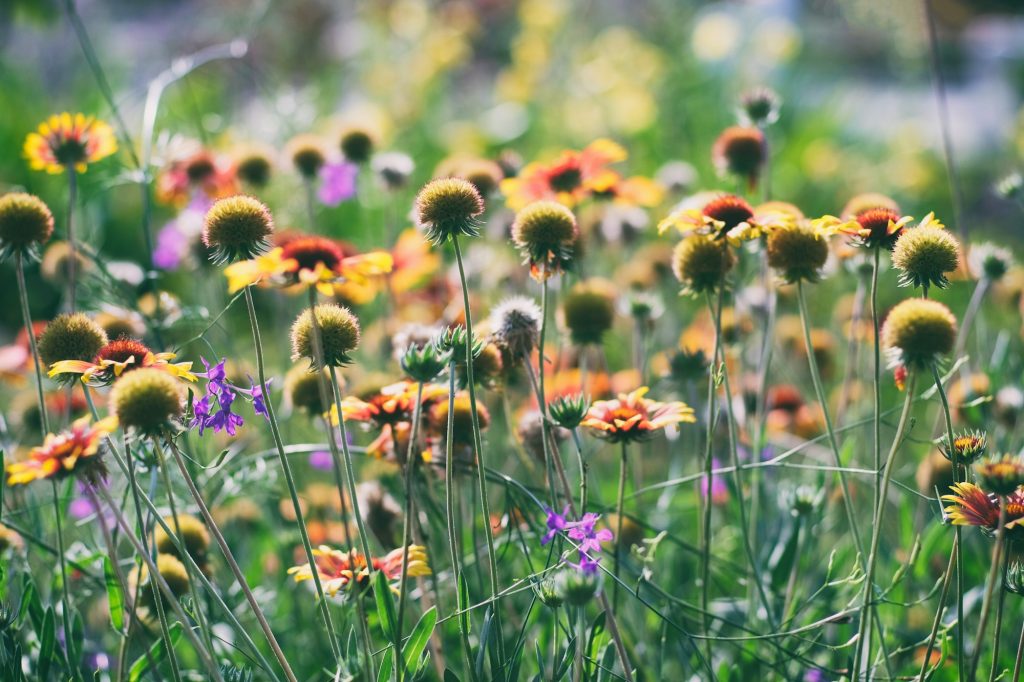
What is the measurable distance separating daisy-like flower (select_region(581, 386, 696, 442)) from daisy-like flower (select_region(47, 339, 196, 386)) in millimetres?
631

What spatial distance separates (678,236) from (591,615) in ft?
6.44

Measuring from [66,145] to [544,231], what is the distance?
1130mm

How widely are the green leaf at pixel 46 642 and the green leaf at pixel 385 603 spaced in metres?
0.63

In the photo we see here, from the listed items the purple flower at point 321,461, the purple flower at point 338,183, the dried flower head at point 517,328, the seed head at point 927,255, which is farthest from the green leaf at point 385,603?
the purple flower at point 338,183

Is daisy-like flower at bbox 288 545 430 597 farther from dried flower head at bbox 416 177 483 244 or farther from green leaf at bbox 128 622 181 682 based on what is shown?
dried flower head at bbox 416 177 483 244

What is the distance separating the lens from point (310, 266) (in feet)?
4.47

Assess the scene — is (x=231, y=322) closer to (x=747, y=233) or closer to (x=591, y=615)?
(x=591, y=615)

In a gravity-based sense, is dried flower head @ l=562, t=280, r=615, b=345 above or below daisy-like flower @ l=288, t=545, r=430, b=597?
above

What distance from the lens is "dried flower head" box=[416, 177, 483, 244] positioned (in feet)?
4.82

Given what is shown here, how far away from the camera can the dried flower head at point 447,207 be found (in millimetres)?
1469

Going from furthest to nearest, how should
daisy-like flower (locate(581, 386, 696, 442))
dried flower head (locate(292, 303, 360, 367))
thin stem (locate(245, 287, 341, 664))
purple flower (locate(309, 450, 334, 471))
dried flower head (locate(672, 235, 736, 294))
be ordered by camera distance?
purple flower (locate(309, 450, 334, 471)) → dried flower head (locate(672, 235, 736, 294)) → daisy-like flower (locate(581, 386, 696, 442)) → dried flower head (locate(292, 303, 360, 367)) → thin stem (locate(245, 287, 341, 664))

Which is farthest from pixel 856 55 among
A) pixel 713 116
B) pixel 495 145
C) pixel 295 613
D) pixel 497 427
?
pixel 295 613

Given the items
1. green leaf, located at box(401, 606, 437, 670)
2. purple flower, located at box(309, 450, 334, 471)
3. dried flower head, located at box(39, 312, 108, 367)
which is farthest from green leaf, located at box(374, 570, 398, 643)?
purple flower, located at box(309, 450, 334, 471)

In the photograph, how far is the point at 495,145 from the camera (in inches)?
219
